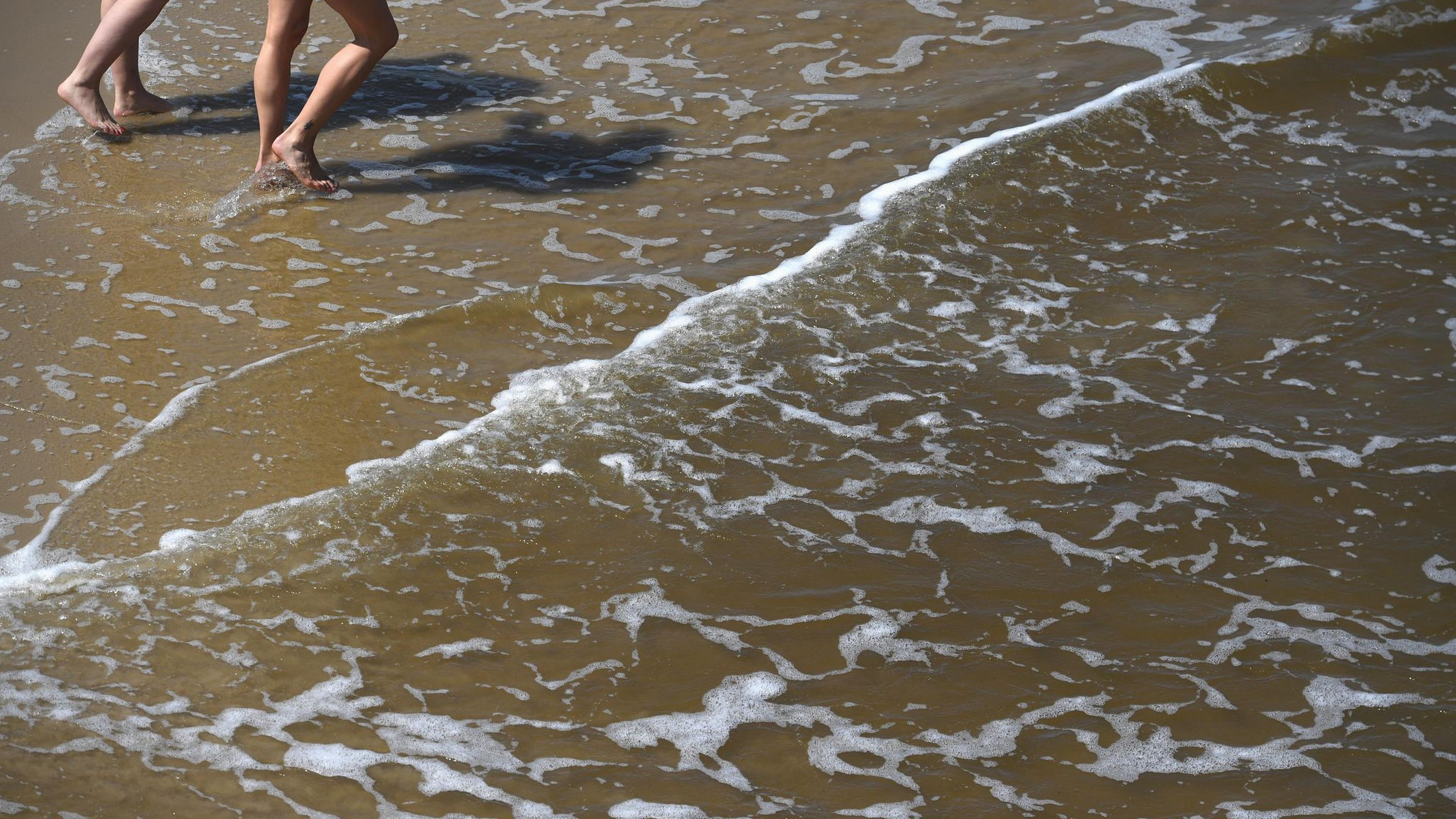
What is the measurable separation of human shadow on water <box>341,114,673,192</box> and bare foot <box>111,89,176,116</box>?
1.17m

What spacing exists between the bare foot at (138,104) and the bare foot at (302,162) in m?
1.19

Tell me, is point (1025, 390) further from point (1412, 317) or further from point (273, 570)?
point (273, 570)

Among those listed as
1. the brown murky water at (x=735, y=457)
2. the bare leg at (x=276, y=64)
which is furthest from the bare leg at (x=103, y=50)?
the bare leg at (x=276, y=64)

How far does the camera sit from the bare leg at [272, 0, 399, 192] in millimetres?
5109

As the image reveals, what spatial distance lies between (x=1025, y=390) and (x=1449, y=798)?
6.03 feet

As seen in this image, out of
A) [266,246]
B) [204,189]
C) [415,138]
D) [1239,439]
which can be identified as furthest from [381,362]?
[1239,439]

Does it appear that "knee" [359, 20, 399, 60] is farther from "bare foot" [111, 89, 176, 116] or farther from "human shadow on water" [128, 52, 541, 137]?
"bare foot" [111, 89, 176, 116]

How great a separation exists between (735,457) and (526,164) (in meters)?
2.59

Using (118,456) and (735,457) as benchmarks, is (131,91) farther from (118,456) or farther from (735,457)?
(735,457)

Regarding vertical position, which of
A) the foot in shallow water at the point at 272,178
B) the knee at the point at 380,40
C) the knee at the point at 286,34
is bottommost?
the foot in shallow water at the point at 272,178

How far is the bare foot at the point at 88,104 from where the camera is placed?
557cm

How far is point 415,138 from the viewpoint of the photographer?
6.07m

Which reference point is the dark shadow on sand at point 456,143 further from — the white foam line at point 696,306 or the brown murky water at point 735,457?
the white foam line at point 696,306

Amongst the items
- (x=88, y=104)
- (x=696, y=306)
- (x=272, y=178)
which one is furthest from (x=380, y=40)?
(x=696, y=306)
